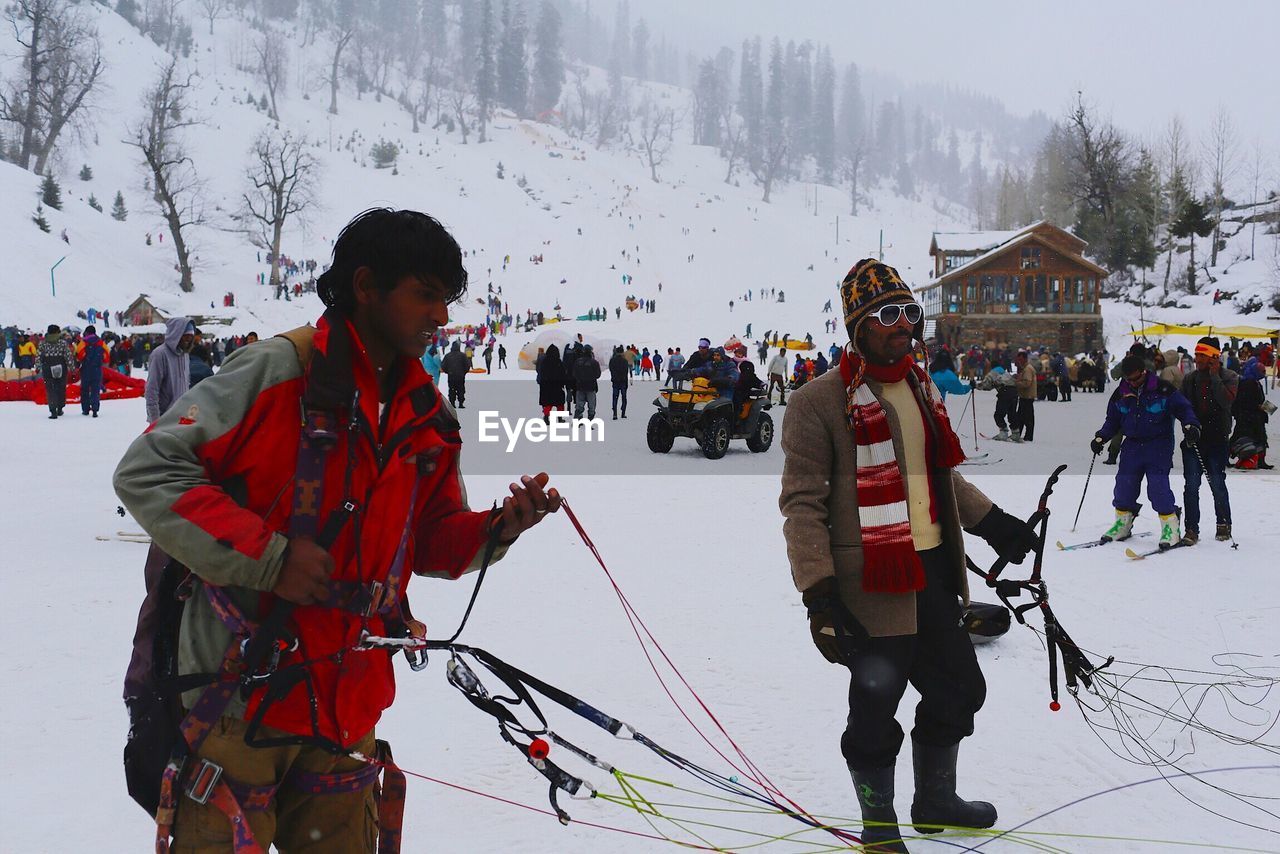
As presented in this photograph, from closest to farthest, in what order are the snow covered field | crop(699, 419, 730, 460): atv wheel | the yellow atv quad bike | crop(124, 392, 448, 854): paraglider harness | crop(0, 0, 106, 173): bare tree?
crop(124, 392, 448, 854): paraglider harness
the snow covered field
crop(699, 419, 730, 460): atv wheel
the yellow atv quad bike
crop(0, 0, 106, 173): bare tree

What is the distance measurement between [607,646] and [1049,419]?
62.2 ft

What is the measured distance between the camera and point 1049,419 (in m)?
21.5

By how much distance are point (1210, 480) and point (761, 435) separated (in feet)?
24.0

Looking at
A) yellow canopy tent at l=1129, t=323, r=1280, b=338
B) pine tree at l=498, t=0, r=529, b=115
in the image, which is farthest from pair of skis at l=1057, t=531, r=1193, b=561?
pine tree at l=498, t=0, r=529, b=115

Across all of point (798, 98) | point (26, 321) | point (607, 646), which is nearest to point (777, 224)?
point (798, 98)

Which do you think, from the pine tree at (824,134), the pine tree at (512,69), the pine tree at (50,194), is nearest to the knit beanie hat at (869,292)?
the pine tree at (50,194)

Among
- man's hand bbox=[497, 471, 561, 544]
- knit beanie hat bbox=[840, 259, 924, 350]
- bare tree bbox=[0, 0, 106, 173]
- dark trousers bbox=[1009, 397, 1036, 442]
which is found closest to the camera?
man's hand bbox=[497, 471, 561, 544]

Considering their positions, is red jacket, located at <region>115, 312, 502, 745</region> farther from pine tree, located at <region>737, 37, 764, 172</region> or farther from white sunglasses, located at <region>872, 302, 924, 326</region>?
pine tree, located at <region>737, 37, 764, 172</region>

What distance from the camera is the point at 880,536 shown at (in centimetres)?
294

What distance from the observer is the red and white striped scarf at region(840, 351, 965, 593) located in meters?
2.91

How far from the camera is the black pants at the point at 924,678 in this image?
9.71 ft

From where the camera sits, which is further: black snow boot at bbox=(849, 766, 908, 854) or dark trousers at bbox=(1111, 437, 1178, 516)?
dark trousers at bbox=(1111, 437, 1178, 516)

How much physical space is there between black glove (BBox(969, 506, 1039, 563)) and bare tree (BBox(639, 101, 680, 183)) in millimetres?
→ 105618

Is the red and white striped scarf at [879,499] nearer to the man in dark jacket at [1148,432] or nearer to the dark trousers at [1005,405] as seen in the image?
the man in dark jacket at [1148,432]
